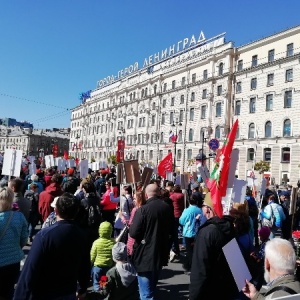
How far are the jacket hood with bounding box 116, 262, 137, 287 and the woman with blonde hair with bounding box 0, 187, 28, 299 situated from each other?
1340 millimetres

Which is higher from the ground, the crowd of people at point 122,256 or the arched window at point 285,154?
the arched window at point 285,154

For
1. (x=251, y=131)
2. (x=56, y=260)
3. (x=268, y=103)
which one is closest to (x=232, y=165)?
(x=56, y=260)

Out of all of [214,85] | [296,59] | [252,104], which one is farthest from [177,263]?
[214,85]

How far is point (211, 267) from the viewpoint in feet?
13.0

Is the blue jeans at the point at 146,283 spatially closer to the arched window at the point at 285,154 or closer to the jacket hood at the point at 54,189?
the jacket hood at the point at 54,189

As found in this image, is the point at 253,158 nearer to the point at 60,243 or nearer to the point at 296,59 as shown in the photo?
the point at 296,59

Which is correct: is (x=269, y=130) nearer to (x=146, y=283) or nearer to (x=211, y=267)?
(x=146, y=283)

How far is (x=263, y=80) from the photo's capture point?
4425 cm

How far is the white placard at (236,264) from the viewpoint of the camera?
306 centimetres

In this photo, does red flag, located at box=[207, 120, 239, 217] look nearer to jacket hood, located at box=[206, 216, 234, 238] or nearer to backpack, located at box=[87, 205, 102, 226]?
jacket hood, located at box=[206, 216, 234, 238]

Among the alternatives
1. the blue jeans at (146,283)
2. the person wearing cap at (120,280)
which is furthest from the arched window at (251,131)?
the person wearing cap at (120,280)

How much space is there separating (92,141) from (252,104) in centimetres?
4570


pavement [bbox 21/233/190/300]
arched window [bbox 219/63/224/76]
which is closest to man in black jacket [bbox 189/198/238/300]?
pavement [bbox 21/233/190/300]

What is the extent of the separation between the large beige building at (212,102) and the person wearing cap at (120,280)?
3813cm
